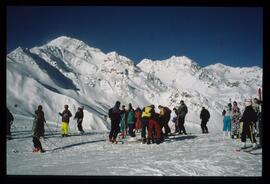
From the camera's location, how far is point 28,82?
3700cm

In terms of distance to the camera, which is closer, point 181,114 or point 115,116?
point 115,116

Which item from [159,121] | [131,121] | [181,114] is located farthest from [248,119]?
[131,121]

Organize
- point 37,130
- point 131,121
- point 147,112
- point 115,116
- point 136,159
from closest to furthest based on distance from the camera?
point 136,159 < point 37,130 < point 147,112 < point 115,116 < point 131,121

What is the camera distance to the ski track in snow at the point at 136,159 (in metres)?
11.1

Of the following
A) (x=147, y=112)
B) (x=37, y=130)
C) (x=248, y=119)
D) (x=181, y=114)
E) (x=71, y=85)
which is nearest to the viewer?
(x=248, y=119)

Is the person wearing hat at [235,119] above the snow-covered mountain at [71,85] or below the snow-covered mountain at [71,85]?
below

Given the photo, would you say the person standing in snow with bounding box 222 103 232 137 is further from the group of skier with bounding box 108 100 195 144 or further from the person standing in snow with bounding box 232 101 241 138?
the group of skier with bounding box 108 100 195 144

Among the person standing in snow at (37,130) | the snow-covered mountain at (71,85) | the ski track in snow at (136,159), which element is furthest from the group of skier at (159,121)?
the snow-covered mountain at (71,85)

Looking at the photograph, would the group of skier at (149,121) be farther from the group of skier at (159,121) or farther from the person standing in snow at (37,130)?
the person standing in snow at (37,130)

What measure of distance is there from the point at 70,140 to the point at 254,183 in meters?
7.71

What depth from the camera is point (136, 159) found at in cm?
1189

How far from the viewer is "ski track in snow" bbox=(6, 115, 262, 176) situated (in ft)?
36.6

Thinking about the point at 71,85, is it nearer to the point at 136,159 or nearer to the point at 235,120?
the point at 235,120
